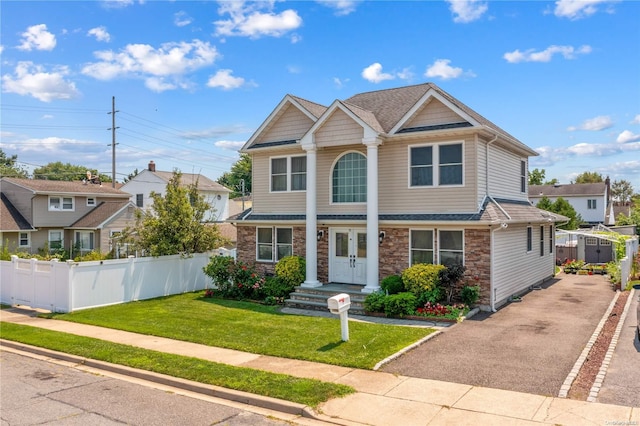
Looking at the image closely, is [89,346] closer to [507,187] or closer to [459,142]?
[459,142]

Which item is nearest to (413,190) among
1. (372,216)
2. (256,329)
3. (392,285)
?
(372,216)

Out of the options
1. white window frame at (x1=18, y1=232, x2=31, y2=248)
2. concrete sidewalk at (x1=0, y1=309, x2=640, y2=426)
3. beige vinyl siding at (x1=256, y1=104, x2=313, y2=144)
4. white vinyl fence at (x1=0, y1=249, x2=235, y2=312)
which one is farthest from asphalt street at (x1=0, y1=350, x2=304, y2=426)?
white window frame at (x1=18, y1=232, x2=31, y2=248)

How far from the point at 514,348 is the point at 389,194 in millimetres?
7536

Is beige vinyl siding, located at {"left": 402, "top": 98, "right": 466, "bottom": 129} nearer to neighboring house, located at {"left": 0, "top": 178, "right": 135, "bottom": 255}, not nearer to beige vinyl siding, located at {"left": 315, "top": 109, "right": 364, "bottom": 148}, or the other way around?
beige vinyl siding, located at {"left": 315, "top": 109, "right": 364, "bottom": 148}

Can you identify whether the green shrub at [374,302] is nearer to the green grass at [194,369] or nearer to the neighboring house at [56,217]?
the green grass at [194,369]

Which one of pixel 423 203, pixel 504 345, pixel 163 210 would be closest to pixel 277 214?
pixel 163 210

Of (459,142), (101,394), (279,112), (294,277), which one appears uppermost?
(279,112)

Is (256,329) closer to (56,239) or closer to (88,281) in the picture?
(88,281)

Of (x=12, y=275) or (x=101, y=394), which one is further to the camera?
(x=12, y=275)

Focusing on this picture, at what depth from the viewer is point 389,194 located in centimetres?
1717

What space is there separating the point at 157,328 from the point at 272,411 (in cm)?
691

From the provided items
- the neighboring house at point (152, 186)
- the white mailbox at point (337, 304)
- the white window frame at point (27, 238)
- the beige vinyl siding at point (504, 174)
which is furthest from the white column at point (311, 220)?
the neighboring house at point (152, 186)

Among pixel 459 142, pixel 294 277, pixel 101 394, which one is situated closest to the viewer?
pixel 101 394

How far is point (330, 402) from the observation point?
790cm
